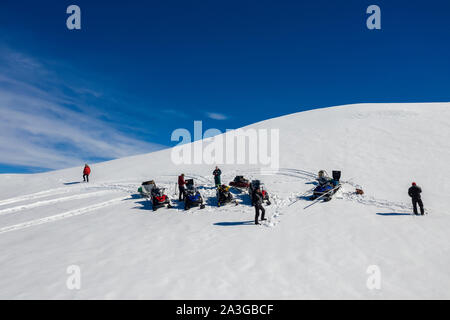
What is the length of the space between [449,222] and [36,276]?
1621 centimetres

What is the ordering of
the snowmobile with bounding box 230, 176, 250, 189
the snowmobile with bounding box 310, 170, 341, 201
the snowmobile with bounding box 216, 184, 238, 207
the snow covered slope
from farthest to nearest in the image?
the snowmobile with bounding box 230, 176, 250, 189
the snowmobile with bounding box 216, 184, 238, 207
the snowmobile with bounding box 310, 170, 341, 201
the snow covered slope

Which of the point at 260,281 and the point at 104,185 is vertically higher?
the point at 104,185

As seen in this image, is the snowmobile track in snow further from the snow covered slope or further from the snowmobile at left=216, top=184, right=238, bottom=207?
the snowmobile at left=216, top=184, right=238, bottom=207

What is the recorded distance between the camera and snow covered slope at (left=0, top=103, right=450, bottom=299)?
23.6ft

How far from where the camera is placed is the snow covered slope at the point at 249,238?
7.21m

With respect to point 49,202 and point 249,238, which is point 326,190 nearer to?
point 249,238

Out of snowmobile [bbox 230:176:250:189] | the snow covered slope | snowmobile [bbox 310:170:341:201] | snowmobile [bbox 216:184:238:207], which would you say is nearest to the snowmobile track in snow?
the snow covered slope

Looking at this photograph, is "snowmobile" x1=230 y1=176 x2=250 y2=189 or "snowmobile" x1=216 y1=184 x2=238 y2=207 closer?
"snowmobile" x1=216 y1=184 x2=238 y2=207

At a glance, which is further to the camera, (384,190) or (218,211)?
(384,190)

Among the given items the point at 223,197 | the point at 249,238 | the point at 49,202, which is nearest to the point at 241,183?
the point at 223,197

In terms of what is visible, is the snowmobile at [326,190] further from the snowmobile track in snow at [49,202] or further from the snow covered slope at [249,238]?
the snowmobile track in snow at [49,202]
